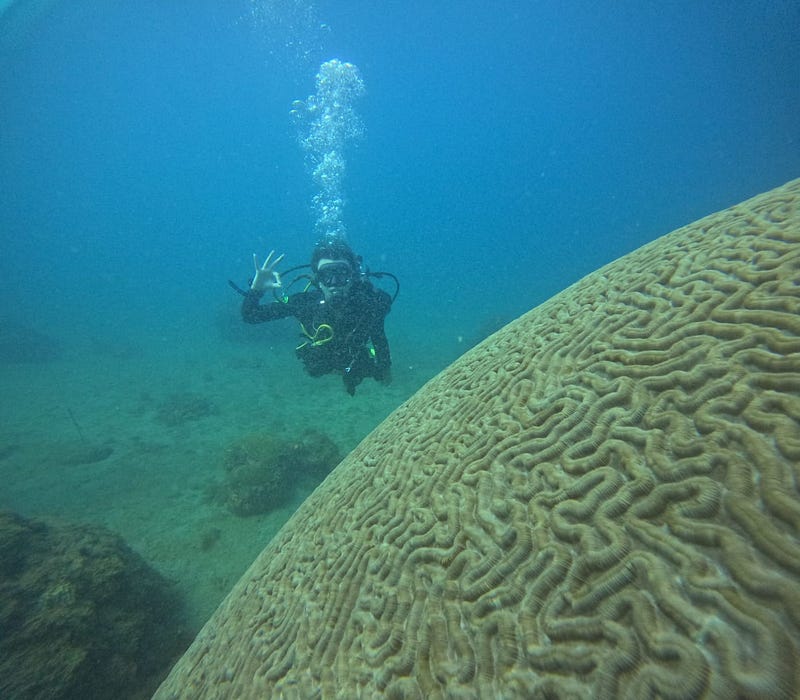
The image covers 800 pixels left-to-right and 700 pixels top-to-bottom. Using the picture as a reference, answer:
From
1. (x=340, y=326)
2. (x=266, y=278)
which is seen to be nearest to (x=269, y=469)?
(x=340, y=326)

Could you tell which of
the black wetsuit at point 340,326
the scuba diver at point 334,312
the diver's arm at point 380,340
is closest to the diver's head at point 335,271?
the scuba diver at point 334,312

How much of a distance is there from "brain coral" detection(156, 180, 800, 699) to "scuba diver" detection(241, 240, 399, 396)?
3972mm

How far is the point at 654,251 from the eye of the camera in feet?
12.3

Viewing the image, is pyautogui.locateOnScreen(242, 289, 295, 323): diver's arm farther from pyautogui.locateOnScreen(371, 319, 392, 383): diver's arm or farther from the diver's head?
pyautogui.locateOnScreen(371, 319, 392, 383): diver's arm

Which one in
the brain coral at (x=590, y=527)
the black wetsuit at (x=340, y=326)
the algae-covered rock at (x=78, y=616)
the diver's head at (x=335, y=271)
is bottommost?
the algae-covered rock at (x=78, y=616)

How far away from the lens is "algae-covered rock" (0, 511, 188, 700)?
404 centimetres

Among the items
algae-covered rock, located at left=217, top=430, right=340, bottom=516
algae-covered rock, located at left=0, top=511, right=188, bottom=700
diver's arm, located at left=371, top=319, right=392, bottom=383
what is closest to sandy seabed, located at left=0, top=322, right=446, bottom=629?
algae-covered rock, located at left=217, top=430, right=340, bottom=516

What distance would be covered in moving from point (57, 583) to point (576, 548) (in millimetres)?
6043

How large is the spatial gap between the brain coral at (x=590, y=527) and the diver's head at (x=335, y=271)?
4.39 m

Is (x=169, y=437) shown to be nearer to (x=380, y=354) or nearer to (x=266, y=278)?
(x=266, y=278)

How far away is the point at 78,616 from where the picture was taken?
4.39 metres

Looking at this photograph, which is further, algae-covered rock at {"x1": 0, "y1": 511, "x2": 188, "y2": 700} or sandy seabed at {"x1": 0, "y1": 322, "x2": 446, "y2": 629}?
sandy seabed at {"x1": 0, "y1": 322, "x2": 446, "y2": 629}

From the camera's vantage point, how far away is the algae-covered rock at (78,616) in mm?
4035

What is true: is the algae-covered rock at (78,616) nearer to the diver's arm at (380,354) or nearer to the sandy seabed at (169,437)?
the sandy seabed at (169,437)
